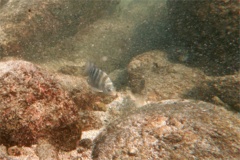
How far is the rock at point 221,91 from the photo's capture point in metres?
4.93

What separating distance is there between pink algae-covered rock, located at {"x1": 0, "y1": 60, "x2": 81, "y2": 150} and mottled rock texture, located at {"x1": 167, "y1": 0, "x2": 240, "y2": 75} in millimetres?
5077

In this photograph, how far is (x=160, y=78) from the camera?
18.9 ft

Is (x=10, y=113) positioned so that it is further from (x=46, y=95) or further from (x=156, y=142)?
(x=156, y=142)

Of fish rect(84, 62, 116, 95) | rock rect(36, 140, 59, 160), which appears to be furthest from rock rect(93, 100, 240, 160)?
fish rect(84, 62, 116, 95)

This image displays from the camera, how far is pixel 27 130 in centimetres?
221

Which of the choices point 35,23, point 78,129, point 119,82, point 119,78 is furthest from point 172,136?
point 35,23

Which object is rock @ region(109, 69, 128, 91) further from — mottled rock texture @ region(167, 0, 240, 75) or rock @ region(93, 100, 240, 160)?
rock @ region(93, 100, 240, 160)

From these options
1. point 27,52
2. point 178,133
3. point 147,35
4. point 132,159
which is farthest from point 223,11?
point 27,52

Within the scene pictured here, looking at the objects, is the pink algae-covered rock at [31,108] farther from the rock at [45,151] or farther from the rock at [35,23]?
the rock at [35,23]

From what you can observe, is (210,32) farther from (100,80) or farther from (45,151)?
(45,151)

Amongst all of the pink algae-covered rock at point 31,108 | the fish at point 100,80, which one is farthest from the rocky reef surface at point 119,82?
the fish at point 100,80

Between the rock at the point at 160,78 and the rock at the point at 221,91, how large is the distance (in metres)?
0.29

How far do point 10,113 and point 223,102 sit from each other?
5.04 m

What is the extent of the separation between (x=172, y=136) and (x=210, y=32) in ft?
15.4
